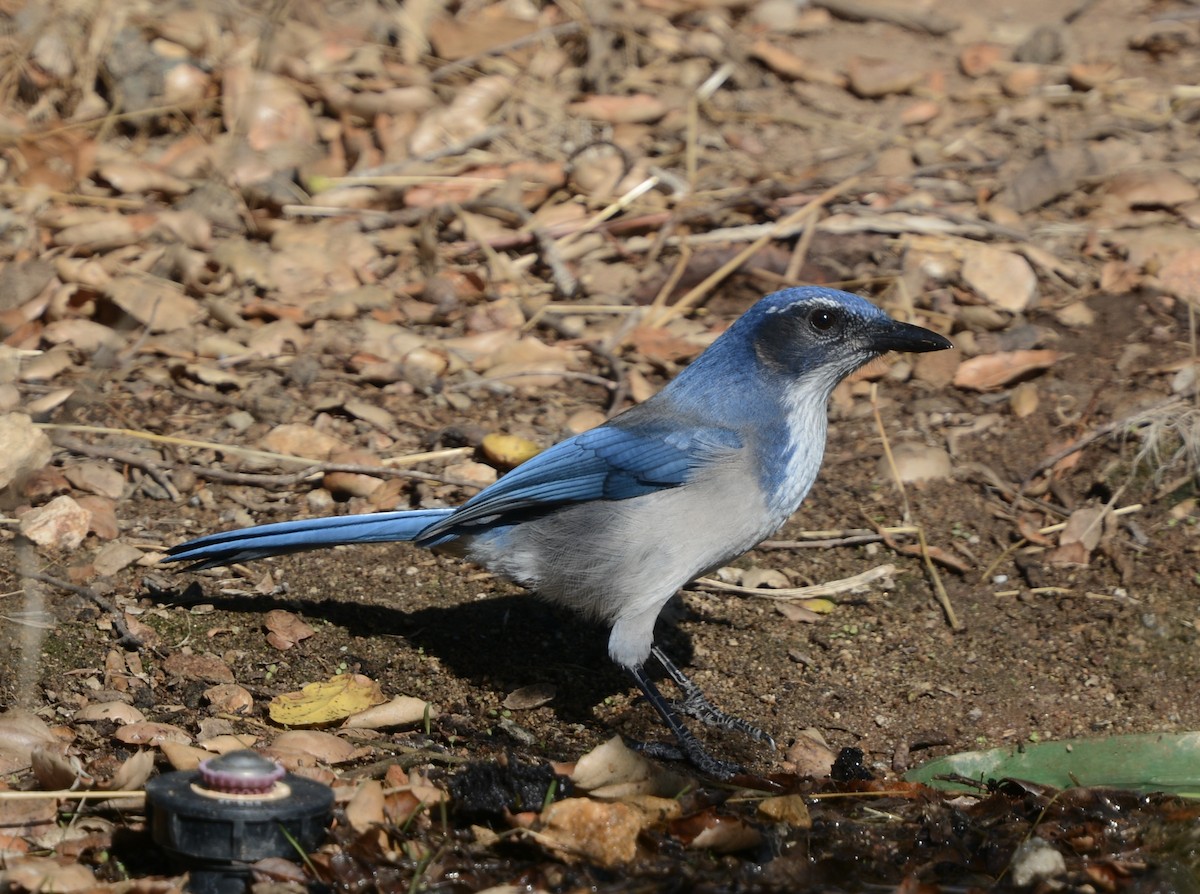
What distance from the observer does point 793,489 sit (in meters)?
4.35

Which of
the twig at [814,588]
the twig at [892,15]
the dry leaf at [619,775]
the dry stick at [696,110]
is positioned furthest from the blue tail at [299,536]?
the twig at [892,15]

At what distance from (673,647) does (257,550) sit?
1.40 metres

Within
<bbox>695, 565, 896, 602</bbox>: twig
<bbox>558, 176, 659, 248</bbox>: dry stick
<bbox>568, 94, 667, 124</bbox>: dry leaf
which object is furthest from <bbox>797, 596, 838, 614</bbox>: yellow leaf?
<bbox>568, 94, 667, 124</bbox>: dry leaf

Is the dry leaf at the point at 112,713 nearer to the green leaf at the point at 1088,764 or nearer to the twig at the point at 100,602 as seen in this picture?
the twig at the point at 100,602

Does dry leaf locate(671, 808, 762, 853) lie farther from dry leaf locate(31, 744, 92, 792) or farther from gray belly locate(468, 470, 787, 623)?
dry leaf locate(31, 744, 92, 792)

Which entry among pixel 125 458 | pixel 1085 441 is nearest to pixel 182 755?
pixel 125 458

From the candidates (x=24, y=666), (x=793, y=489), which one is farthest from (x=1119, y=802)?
(x=24, y=666)

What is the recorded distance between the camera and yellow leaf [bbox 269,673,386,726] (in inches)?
155

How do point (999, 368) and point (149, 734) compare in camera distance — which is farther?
point (999, 368)

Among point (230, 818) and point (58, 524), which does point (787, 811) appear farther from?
point (58, 524)

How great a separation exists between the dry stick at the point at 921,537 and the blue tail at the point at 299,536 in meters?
1.75

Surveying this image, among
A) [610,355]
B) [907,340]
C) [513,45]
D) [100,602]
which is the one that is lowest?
[610,355]

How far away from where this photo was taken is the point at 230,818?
114 inches

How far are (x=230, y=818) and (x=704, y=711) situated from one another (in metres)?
1.72
